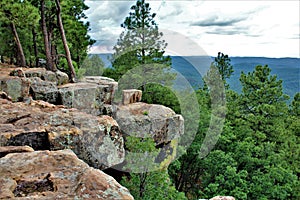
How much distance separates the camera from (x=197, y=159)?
20.1m

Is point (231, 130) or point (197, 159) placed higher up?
point (231, 130)

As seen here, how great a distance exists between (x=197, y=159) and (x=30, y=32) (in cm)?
1456

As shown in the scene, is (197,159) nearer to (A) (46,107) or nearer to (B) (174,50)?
(B) (174,50)

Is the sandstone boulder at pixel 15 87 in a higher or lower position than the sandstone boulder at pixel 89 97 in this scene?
higher

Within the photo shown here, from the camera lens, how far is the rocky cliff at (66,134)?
307 centimetres

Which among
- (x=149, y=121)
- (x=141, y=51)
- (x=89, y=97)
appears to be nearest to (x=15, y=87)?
(x=89, y=97)

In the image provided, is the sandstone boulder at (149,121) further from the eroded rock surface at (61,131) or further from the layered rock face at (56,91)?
the eroded rock surface at (61,131)

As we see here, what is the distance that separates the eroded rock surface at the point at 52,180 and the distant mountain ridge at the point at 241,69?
50.9 feet

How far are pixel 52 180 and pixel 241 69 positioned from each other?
195 ft

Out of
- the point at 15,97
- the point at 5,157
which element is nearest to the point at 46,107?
the point at 15,97

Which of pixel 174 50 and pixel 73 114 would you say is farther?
pixel 174 50

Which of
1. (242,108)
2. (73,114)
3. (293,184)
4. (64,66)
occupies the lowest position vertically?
(293,184)

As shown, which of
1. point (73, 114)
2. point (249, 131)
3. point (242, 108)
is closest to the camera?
point (73, 114)

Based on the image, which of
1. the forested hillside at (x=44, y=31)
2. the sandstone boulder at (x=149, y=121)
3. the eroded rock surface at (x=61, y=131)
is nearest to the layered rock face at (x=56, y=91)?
the sandstone boulder at (x=149, y=121)
